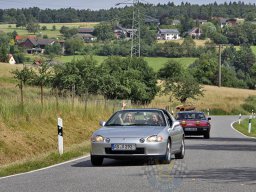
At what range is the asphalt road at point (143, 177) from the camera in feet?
41.9

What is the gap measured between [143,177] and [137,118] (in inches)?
186

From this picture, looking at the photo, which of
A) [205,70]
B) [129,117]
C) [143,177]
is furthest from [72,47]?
[143,177]

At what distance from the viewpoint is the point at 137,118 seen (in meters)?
19.0

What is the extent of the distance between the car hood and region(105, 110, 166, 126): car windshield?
1.75 feet

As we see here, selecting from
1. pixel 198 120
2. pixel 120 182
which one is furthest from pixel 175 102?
pixel 120 182

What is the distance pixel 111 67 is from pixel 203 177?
226ft

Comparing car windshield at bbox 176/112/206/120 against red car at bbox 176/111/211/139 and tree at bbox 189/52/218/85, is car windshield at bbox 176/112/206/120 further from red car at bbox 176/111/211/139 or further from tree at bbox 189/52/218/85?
tree at bbox 189/52/218/85

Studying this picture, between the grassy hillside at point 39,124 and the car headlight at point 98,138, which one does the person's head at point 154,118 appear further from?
the grassy hillside at point 39,124

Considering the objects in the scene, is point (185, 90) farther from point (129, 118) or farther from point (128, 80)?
point (129, 118)

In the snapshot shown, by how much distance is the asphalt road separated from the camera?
41.9 feet

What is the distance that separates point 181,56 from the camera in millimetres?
155000

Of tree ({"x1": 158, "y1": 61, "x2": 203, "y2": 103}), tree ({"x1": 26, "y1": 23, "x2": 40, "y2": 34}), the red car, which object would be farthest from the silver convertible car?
tree ({"x1": 26, "y1": 23, "x2": 40, "y2": 34})

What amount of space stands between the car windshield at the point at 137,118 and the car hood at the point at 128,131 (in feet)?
1.75

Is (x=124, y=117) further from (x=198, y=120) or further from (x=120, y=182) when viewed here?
(x=198, y=120)
